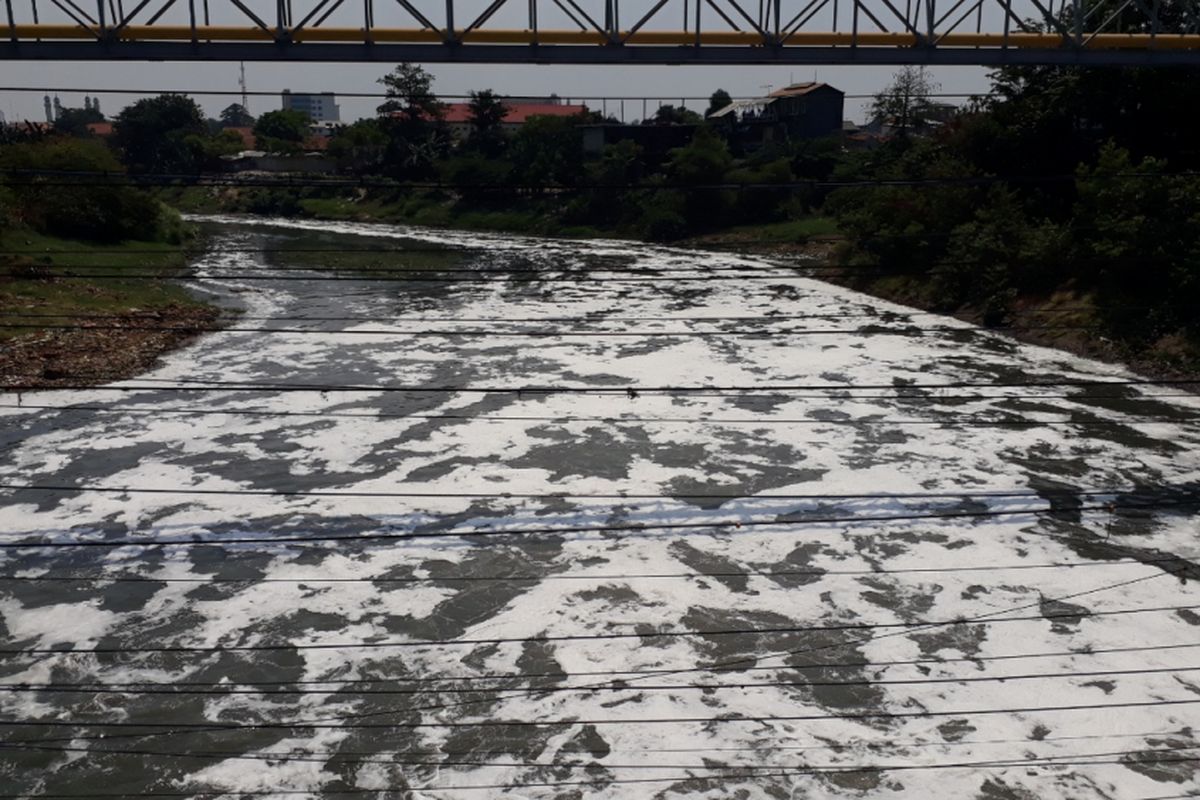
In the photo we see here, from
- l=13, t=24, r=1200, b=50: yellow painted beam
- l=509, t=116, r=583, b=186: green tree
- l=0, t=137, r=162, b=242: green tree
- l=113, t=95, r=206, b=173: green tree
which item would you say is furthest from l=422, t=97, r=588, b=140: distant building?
l=13, t=24, r=1200, b=50: yellow painted beam

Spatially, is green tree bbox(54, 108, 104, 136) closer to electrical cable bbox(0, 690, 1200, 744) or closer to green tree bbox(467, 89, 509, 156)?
green tree bbox(467, 89, 509, 156)

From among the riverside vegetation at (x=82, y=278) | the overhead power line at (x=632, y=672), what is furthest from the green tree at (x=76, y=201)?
the overhead power line at (x=632, y=672)

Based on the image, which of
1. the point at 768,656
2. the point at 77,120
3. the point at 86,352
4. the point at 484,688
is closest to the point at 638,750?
the point at 484,688

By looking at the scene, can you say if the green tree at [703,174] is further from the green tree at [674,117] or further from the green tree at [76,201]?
the green tree at [76,201]

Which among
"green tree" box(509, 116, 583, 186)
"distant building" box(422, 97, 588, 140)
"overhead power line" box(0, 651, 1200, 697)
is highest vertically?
"distant building" box(422, 97, 588, 140)

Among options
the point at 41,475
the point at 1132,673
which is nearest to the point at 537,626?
the point at 1132,673

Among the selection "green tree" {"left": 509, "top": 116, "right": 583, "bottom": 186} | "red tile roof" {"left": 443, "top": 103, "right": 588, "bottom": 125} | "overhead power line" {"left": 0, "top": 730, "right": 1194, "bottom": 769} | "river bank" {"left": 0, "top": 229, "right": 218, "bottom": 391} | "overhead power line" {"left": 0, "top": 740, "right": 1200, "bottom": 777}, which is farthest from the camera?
"red tile roof" {"left": 443, "top": 103, "right": 588, "bottom": 125}

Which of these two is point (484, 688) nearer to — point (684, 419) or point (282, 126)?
point (684, 419)
